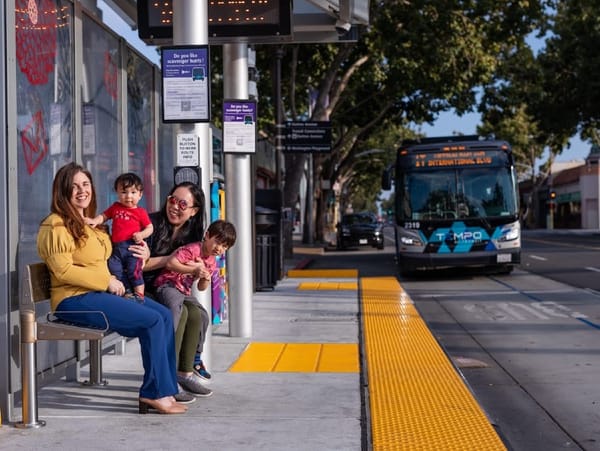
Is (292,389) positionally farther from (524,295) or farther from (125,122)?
(524,295)

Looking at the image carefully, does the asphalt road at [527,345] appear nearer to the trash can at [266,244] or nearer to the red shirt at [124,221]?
the trash can at [266,244]

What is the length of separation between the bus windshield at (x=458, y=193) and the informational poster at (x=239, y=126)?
10.0m

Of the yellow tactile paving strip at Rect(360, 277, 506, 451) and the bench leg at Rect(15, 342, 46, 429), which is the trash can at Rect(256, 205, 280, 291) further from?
the bench leg at Rect(15, 342, 46, 429)

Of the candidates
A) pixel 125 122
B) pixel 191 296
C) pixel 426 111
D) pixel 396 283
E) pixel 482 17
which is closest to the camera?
pixel 191 296

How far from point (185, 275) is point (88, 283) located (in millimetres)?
1086

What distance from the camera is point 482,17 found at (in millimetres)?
29172

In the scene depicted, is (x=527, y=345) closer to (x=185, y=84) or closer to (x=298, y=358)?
(x=298, y=358)

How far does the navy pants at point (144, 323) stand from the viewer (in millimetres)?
5816

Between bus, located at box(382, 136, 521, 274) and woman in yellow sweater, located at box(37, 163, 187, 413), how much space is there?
1354cm

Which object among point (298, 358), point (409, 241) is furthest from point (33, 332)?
point (409, 241)

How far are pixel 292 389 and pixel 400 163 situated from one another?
1345 cm

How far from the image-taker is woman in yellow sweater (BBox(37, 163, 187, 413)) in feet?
18.5

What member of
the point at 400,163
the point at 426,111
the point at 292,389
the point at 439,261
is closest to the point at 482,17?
the point at 426,111

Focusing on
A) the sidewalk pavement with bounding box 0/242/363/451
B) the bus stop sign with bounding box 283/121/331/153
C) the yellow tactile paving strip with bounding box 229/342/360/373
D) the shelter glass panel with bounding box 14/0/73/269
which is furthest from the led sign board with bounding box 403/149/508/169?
the shelter glass panel with bounding box 14/0/73/269
